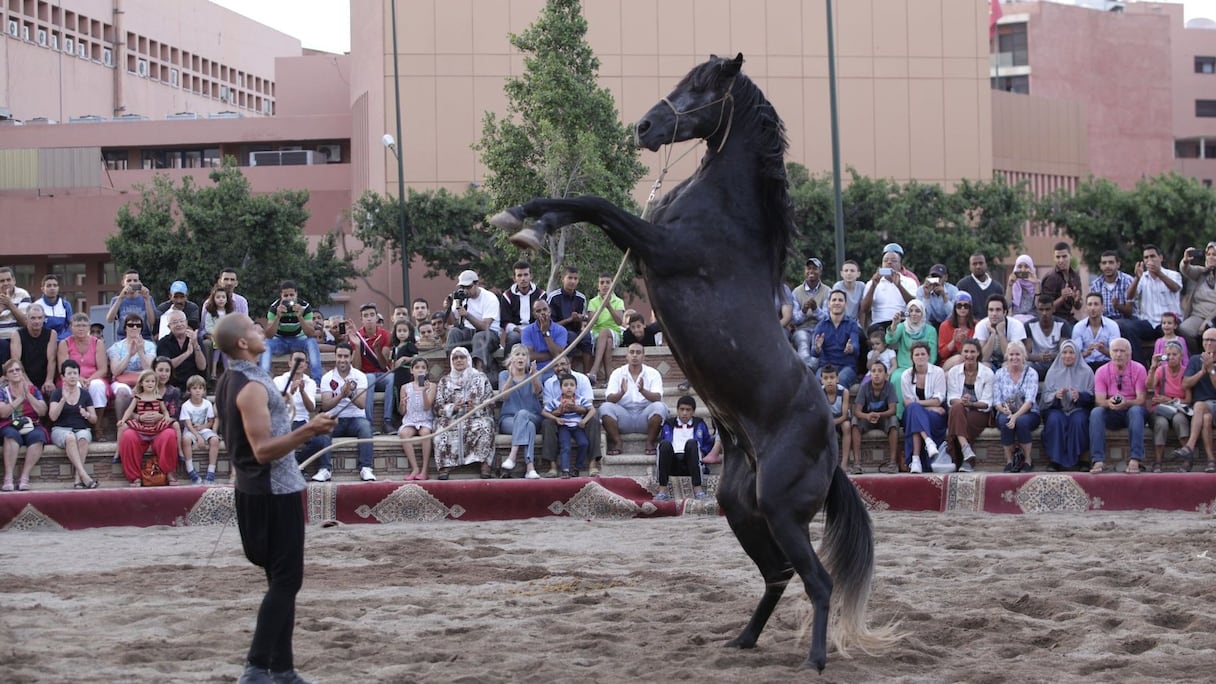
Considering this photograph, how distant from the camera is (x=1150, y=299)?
1434cm

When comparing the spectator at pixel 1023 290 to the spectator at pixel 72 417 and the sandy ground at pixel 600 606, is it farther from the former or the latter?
the spectator at pixel 72 417

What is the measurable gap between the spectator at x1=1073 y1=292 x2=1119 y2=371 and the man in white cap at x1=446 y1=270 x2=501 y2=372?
6.24 meters

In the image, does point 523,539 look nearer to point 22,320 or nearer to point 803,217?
point 22,320

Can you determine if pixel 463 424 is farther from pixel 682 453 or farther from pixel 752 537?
pixel 752 537

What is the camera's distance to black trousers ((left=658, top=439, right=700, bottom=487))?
12.2m

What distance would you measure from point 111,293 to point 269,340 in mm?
39695

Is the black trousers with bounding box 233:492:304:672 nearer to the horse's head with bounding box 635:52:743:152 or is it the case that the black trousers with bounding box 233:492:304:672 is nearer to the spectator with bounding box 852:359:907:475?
the horse's head with bounding box 635:52:743:152

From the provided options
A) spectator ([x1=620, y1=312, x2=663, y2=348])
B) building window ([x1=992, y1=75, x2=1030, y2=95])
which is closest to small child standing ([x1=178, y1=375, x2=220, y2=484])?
spectator ([x1=620, y1=312, x2=663, y2=348])

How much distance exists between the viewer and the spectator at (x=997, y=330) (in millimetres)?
13979

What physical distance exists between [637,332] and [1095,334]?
5005mm

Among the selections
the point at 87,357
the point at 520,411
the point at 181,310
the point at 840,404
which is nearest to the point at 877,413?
the point at 840,404

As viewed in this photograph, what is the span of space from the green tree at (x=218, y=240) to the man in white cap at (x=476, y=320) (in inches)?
975

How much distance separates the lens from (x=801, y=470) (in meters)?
6.26

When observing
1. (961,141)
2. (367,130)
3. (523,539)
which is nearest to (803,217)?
(961,141)
